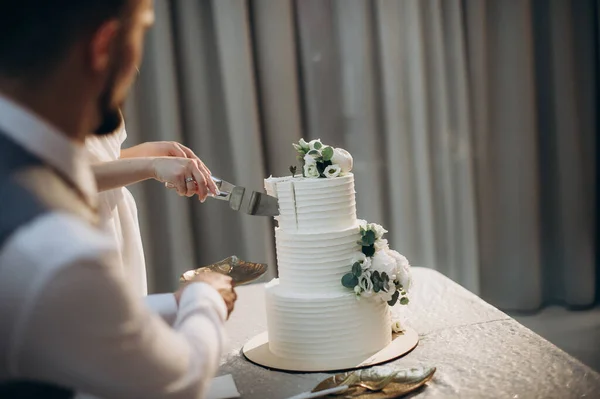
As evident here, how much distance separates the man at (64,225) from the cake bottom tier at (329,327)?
0.72 metres

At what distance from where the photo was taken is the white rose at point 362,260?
1.45 meters

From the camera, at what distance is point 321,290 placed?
1.48m

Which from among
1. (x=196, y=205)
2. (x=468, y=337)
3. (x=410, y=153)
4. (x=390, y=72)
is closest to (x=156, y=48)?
(x=196, y=205)

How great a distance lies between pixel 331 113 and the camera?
2957 mm

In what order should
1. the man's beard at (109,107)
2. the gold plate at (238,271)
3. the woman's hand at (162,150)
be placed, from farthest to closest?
1. the woman's hand at (162,150)
2. the gold plate at (238,271)
3. the man's beard at (109,107)

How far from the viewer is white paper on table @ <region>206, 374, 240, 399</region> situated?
1.22m

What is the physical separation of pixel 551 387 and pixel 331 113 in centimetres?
195

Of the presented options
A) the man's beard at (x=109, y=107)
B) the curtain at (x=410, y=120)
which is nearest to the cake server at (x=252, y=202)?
the man's beard at (x=109, y=107)

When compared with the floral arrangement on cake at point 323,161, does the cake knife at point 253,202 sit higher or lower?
lower

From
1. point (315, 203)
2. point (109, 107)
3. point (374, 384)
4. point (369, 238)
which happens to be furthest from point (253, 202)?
point (109, 107)

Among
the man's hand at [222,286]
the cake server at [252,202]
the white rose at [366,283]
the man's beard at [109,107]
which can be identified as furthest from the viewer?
the cake server at [252,202]

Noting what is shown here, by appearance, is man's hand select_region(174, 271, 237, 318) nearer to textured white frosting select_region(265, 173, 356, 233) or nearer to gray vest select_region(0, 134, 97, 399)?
gray vest select_region(0, 134, 97, 399)

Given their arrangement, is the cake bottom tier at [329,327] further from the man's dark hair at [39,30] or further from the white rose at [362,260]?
the man's dark hair at [39,30]

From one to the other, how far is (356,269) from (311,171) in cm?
24
